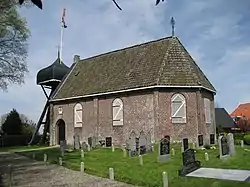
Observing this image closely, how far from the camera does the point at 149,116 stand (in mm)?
27828

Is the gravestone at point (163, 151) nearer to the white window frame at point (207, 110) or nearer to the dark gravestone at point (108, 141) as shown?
the dark gravestone at point (108, 141)

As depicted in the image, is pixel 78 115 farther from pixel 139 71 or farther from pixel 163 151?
pixel 163 151

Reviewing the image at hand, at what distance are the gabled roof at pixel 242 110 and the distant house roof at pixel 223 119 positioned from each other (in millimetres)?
15427

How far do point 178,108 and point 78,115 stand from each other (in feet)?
36.4

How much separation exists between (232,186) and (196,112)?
17.7m

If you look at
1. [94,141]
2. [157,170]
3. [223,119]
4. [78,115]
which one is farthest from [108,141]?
[223,119]

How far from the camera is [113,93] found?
101ft

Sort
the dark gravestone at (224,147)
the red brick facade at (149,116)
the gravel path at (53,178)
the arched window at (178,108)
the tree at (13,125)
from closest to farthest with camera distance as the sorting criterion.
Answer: the gravel path at (53,178) < the dark gravestone at (224,147) < the red brick facade at (149,116) < the arched window at (178,108) < the tree at (13,125)

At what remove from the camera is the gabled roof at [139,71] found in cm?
2869

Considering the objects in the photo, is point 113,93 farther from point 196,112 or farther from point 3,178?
point 3,178

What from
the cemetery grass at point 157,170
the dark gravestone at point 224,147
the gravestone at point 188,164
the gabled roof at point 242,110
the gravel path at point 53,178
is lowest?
the gravel path at point 53,178

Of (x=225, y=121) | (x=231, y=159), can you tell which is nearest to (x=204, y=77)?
(x=231, y=159)

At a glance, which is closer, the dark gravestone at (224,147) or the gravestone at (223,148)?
the gravestone at (223,148)

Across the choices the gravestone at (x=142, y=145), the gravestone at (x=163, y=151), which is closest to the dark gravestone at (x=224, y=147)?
the gravestone at (x=163, y=151)
